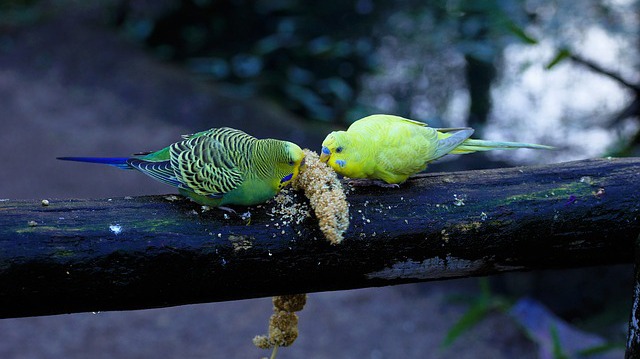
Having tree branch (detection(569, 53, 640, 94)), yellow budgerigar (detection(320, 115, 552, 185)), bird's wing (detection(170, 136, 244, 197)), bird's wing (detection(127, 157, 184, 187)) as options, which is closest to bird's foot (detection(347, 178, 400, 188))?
yellow budgerigar (detection(320, 115, 552, 185))

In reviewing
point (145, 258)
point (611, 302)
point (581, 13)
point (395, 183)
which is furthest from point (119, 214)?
point (581, 13)

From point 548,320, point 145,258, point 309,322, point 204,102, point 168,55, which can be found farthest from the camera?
point 168,55

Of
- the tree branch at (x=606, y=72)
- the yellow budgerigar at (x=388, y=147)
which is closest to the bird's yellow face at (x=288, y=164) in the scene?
the yellow budgerigar at (x=388, y=147)

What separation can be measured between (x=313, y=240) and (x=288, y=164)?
0.26 meters

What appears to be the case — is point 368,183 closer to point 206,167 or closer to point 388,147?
point 388,147

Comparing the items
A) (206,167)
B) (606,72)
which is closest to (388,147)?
(206,167)

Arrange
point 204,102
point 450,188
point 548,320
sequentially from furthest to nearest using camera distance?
point 204,102 → point 548,320 → point 450,188

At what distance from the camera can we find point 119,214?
6.02 feet

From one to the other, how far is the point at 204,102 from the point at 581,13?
13.2 ft

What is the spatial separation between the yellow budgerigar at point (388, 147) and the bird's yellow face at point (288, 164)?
0.11 meters

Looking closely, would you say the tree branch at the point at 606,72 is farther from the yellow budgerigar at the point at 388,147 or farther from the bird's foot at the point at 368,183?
the bird's foot at the point at 368,183

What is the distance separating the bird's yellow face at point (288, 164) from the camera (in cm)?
198

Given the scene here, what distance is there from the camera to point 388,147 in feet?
7.02

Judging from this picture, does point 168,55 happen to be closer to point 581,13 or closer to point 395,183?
point 581,13
